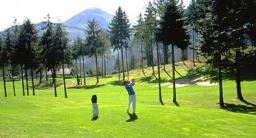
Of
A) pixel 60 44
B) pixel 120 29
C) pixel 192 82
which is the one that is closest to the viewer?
pixel 60 44

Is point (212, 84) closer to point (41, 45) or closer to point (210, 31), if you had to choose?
point (210, 31)

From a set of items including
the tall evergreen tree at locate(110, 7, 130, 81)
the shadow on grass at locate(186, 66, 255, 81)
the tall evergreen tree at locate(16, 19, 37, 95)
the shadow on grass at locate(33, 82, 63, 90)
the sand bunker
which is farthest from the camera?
the shadow on grass at locate(33, 82, 63, 90)

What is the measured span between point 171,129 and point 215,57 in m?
21.3

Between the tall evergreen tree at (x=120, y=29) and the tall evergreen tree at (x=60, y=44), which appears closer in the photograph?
the tall evergreen tree at (x=60, y=44)

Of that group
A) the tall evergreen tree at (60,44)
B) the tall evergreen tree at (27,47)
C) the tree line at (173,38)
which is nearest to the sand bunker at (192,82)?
the tree line at (173,38)

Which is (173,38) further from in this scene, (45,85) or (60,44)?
(45,85)

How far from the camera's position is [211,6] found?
139 ft

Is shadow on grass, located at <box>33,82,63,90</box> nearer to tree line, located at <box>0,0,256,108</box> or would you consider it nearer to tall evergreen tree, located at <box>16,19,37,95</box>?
tree line, located at <box>0,0,256,108</box>

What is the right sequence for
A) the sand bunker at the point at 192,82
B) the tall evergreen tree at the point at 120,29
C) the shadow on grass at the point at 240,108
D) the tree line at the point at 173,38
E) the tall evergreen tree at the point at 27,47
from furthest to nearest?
the tall evergreen tree at the point at 120,29
the tall evergreen tree at the point at 27,47
the sand bunker at the point at 192,82
the tree line at the point at 173,38
the shadow on grass at the point at 240,108

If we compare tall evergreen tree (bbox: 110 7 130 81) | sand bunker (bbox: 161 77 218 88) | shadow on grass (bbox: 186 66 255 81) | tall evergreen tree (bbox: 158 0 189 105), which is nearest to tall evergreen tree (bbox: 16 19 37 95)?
sand bunker (bbox: 161 77 218 88)

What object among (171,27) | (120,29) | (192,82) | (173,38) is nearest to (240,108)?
(173,38)

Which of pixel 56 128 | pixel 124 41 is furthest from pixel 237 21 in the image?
pixel 124 41

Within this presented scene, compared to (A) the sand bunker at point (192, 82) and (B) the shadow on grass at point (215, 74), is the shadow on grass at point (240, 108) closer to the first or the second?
(B) the shadow on grass at point (215, 74)

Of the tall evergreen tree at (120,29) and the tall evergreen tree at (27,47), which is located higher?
the tall evergreen tree at (120,29)
